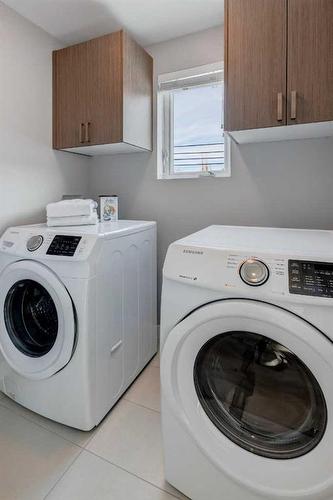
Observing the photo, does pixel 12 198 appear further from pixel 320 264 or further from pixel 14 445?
pixel 320 264

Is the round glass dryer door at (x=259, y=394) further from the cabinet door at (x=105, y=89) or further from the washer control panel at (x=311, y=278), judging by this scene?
the cabinet door at (x=105, y=89)

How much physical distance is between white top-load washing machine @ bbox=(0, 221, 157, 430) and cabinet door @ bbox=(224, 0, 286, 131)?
88 centimetres

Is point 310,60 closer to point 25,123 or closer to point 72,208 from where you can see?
point 72,208

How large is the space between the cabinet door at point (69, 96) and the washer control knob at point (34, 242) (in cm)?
87

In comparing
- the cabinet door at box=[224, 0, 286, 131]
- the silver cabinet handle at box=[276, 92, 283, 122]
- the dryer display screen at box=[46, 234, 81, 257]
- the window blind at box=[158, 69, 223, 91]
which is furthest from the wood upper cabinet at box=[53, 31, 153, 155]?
the silver cabinet handle at box=[276, 92, 283, 122]

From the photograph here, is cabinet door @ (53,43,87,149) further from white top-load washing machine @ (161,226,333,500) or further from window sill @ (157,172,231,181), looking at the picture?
white top-load washing machine @ (161,226,333,500)

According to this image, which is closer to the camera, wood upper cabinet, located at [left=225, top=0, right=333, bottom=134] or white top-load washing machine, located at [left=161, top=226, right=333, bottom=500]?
white top-load washing machine, located at [left=161, top=226, right=333, bottom=500]

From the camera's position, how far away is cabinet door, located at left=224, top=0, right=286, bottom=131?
1379 millimetres

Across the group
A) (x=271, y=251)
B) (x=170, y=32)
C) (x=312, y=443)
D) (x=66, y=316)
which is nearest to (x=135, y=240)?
(x=66, y=316)

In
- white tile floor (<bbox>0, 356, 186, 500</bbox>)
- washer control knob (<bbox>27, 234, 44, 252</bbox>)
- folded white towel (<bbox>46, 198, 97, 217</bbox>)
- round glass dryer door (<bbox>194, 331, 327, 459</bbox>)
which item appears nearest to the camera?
round glass dryer door (<bbox>194, 331, 327, 459</bbox>)

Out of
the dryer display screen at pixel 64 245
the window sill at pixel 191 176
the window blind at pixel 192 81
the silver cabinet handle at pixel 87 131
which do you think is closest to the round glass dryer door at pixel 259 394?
the dryer display screen at pixel 64 245

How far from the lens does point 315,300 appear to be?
769 millimetres

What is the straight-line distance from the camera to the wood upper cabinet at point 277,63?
1314 millimetres

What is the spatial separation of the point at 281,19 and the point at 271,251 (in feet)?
4.02
